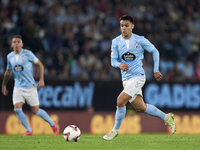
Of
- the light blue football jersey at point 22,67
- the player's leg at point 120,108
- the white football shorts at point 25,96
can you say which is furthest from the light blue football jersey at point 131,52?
the white football shorts at point 25,96

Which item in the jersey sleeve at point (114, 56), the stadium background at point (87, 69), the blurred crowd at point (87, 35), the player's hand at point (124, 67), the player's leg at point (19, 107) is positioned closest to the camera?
the player's hand at point (124, 67)

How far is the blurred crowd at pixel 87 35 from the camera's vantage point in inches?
549

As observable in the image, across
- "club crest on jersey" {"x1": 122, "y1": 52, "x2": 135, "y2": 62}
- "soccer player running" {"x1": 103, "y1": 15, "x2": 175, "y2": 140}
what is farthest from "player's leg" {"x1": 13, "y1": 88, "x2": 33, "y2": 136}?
"club crest on jersey" {"x1": 122, "y1": 52, "x2": 135, "y2": 62}

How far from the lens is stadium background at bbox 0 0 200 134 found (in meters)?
13.4

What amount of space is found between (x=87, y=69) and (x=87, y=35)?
1.72 metres

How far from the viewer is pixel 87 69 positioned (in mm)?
13969

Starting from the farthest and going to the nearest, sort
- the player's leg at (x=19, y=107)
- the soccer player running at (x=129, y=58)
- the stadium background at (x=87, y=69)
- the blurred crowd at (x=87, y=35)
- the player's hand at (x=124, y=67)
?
the blurred crowd at (x=87, y=35), the stadium background at (x=87, y=69), the player's leg at (x=19, y=107), the soccer player running at (x=129, y=58), the player's hand at (x=124, y=67)

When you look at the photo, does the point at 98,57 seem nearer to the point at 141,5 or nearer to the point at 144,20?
the point at 144,20

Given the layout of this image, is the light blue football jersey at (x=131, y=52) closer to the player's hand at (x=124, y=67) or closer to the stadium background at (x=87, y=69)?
the player's hand at (x=124, y=67)

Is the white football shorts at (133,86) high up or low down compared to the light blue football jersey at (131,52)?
down

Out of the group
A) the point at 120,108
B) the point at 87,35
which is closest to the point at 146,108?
the point at 120,108

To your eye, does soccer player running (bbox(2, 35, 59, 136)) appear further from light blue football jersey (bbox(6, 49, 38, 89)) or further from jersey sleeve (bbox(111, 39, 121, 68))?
jersey sleeve (bbox(111, 39, 121, 68))

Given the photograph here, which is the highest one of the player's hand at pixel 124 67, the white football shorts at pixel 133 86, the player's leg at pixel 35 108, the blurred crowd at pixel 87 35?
the blurred crowd at pixel 87 35

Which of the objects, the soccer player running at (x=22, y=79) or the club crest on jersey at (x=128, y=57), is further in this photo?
the soccer player running at (x=22, y=79)
